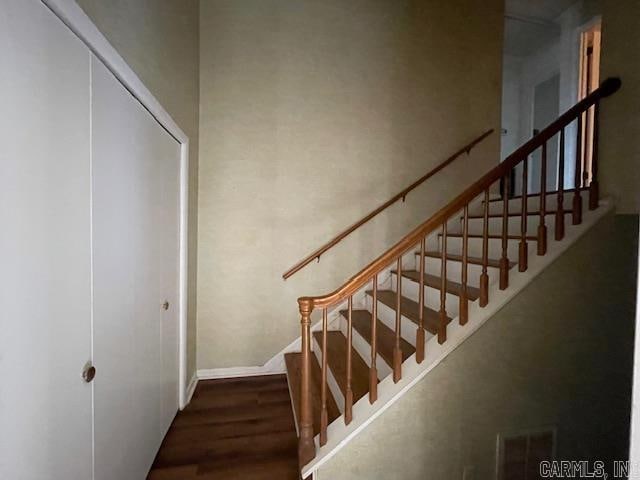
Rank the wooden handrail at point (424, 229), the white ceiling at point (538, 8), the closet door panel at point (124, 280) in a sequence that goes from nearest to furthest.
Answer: the closet door panel at point (124, 280)
the wooden handrail at point (424, 229)
the white ceiling at point (538, 8)

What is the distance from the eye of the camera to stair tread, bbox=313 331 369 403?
1714mm

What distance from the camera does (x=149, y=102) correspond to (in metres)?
1.48

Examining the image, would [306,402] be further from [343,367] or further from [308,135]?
[308,135]

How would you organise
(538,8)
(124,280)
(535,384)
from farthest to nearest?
(538,8) → (535,384) → (124,280)

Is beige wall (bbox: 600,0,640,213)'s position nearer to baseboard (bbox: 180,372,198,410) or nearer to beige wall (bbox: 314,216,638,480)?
beige wall (bbox: 314,216,638,480)

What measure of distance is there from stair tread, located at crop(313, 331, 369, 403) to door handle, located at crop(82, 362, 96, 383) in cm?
115

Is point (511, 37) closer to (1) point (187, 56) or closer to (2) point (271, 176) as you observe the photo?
(2) point (271, 176)

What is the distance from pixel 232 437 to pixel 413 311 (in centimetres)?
144

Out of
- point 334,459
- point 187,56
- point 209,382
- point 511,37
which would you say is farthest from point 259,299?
point 511,37

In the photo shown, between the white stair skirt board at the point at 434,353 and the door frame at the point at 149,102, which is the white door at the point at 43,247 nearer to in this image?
the door frame at the point at 149,102

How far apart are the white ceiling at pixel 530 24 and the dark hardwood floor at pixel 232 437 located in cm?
497

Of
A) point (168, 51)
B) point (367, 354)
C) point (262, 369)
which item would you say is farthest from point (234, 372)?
point (168, 51)

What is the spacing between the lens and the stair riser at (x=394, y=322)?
1.86 m

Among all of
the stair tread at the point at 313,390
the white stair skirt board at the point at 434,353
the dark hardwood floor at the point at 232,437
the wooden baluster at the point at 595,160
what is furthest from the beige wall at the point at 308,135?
the white stair skirt board at the point at 434,353
